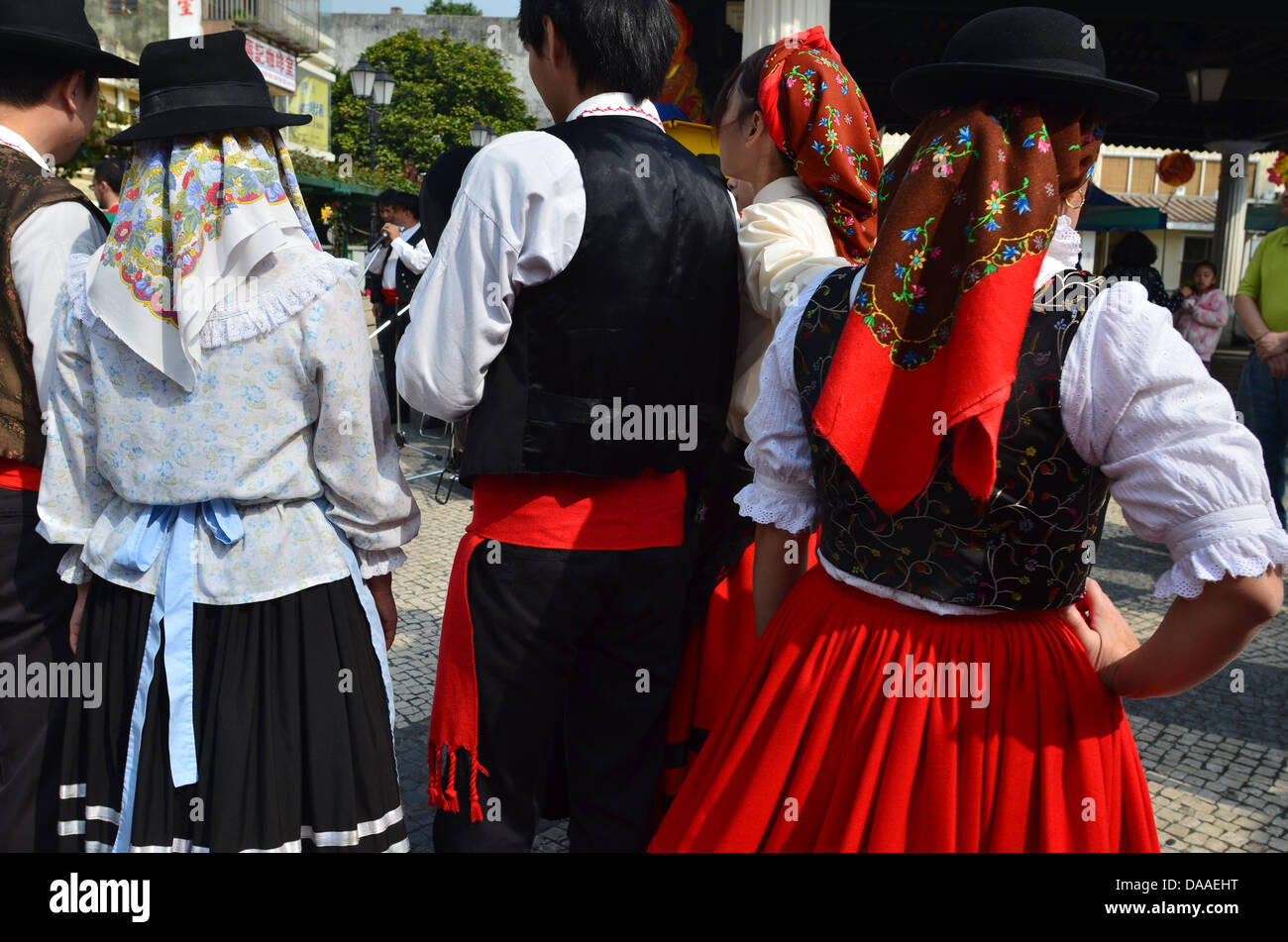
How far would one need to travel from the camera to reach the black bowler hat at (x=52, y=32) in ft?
7.07

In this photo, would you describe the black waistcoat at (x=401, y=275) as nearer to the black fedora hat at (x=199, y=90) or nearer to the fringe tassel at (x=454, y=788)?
the black fedora hat at (x=199, y=90)

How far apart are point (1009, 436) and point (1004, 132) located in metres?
0.42

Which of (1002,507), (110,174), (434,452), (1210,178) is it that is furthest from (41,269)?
(1210,178)

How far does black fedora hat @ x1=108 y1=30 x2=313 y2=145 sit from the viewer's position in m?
1.86

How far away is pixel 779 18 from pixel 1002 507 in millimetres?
5676

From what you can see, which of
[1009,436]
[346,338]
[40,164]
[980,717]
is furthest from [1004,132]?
[40,164]

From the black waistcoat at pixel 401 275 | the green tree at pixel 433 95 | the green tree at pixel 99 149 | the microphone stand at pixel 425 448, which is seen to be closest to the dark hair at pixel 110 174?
the green tree at pixel 99 149

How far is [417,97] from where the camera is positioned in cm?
4716

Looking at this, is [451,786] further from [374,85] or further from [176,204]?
[374,85]

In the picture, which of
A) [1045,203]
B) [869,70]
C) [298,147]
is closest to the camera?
[1045,203]

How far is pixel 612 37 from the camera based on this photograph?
198cm

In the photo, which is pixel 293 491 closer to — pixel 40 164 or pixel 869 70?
pixel 40 164

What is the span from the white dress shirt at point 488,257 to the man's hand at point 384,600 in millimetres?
490

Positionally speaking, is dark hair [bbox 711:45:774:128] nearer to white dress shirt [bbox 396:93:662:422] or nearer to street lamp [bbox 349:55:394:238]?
white dress shirt [bbox 396:93:662:422]
